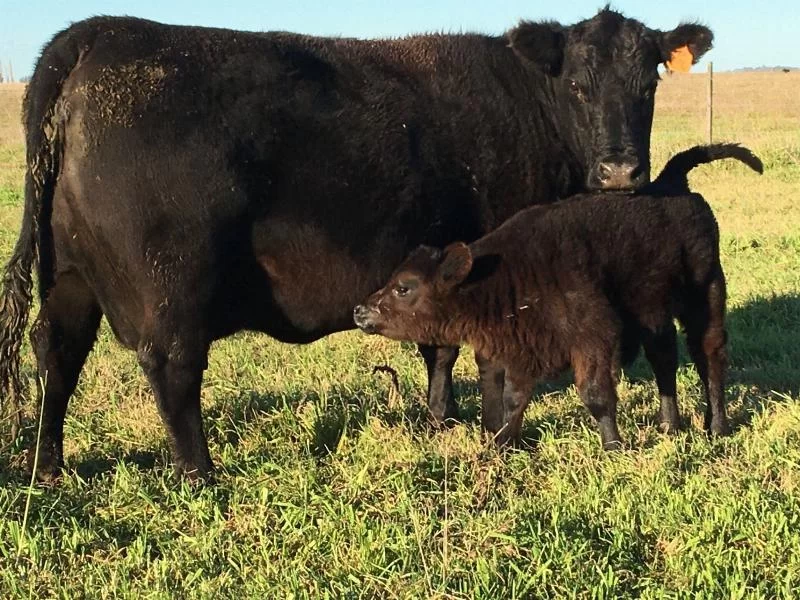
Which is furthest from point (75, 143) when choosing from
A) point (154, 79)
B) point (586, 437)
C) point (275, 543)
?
point (586, 437)

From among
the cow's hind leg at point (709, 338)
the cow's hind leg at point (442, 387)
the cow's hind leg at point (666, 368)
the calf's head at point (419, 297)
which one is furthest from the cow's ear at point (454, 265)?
the cow's hind leg at point (709, 338)

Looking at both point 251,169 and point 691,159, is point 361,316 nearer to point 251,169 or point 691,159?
point 251,169

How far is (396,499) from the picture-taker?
3873 millimetres

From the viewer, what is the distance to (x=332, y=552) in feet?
11.1

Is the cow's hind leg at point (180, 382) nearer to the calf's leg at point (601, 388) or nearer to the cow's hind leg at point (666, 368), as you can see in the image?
the calf's leg at point (601, 388)

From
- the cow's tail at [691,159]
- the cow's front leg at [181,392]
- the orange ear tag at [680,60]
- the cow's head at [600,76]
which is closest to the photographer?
the cow's front leg at [181,392]

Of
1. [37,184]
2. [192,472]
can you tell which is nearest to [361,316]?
[192,472]

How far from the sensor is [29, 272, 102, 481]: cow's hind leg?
4.45 meters

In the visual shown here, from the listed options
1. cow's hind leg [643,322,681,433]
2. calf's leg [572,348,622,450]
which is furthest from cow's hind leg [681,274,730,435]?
calf's leg [572,348,622,450]

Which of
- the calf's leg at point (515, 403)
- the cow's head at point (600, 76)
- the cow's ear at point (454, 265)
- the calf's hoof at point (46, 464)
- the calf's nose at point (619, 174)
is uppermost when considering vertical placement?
the cow's head at point (600, 76)

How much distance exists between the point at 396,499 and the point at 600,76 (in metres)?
2.50

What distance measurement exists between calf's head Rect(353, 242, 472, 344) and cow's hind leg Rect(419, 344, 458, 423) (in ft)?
1.15

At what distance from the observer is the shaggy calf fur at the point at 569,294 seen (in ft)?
15.2

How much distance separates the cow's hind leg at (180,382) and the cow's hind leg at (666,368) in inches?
94.4
